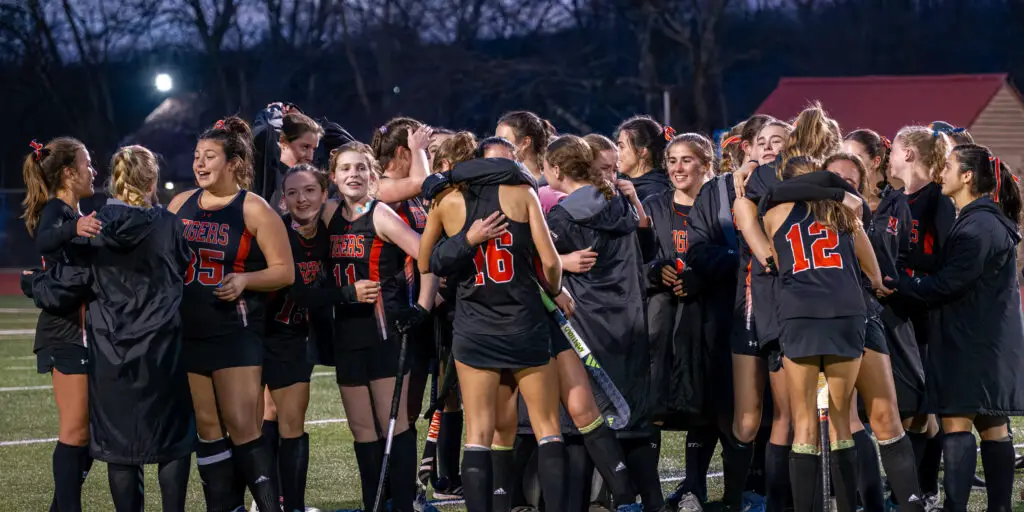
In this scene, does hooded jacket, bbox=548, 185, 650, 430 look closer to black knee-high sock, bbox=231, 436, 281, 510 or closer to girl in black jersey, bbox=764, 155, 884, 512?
girl in black jersey, bbox=764, 155, 884, 512

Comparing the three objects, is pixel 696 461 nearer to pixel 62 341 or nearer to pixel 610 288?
pixel 610 288

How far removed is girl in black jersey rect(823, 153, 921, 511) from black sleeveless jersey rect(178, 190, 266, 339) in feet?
8.69

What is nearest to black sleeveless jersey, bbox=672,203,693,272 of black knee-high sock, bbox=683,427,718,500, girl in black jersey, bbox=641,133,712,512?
girl in black jersey, bbox=641,133,712,512

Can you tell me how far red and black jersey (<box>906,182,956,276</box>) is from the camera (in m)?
6.25

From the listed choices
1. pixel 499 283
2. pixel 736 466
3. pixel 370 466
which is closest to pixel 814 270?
pixel 499 283

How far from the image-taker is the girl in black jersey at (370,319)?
19.4 feet

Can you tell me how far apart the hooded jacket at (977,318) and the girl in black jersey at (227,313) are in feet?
10.00

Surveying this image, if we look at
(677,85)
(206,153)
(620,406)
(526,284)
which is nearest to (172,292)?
(206,153)

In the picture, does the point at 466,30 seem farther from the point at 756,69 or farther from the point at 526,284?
the point at 526,284

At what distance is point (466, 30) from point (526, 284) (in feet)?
104

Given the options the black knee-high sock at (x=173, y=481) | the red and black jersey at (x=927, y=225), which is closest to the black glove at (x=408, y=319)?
the black knee-high sock at (x=173, y=481)

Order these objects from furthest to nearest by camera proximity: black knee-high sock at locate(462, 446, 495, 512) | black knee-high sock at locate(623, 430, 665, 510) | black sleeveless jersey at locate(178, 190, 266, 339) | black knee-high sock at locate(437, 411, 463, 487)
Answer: black knee-high sock at locate(437, 411, 463, 487)
black knee-high sock at locate(623, 430, 665, 510)
black sleeveless jersey at locate(178, 190, 266, 339)
black knee-high sock at locate(462, 446, 495, 512)

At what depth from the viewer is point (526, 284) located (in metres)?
5.33

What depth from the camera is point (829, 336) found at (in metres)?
5.17
